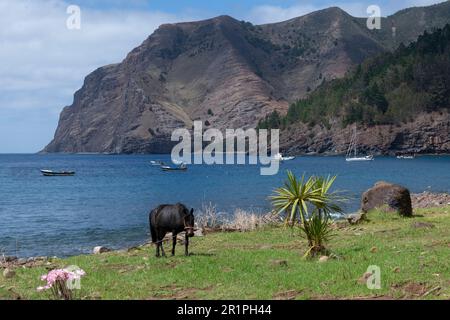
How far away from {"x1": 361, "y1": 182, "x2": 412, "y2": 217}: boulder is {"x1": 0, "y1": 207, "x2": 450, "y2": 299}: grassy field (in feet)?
20.1

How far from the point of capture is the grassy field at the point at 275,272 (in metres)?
12.7

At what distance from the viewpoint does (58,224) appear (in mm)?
44250

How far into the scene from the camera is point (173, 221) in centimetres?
1808

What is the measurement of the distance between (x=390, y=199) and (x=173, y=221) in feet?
45.1

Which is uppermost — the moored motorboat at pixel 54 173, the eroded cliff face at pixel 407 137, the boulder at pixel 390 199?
the eroded cliff face at pixel 407 137

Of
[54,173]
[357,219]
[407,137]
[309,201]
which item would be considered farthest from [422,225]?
[407,137]

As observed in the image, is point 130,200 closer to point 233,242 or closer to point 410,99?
point 233,242

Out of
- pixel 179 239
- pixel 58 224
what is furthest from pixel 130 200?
pixel 179 239

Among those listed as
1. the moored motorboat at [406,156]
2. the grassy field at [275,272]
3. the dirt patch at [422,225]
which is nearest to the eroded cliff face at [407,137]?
the moored motorboat at [406,156]

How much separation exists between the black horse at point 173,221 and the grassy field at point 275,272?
0.80 meters

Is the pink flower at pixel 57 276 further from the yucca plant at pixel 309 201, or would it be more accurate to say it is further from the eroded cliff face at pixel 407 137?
the eroded cliff face at pixel 407 137

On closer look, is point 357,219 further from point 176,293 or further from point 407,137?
point 407,137

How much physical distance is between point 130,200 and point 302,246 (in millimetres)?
46660
